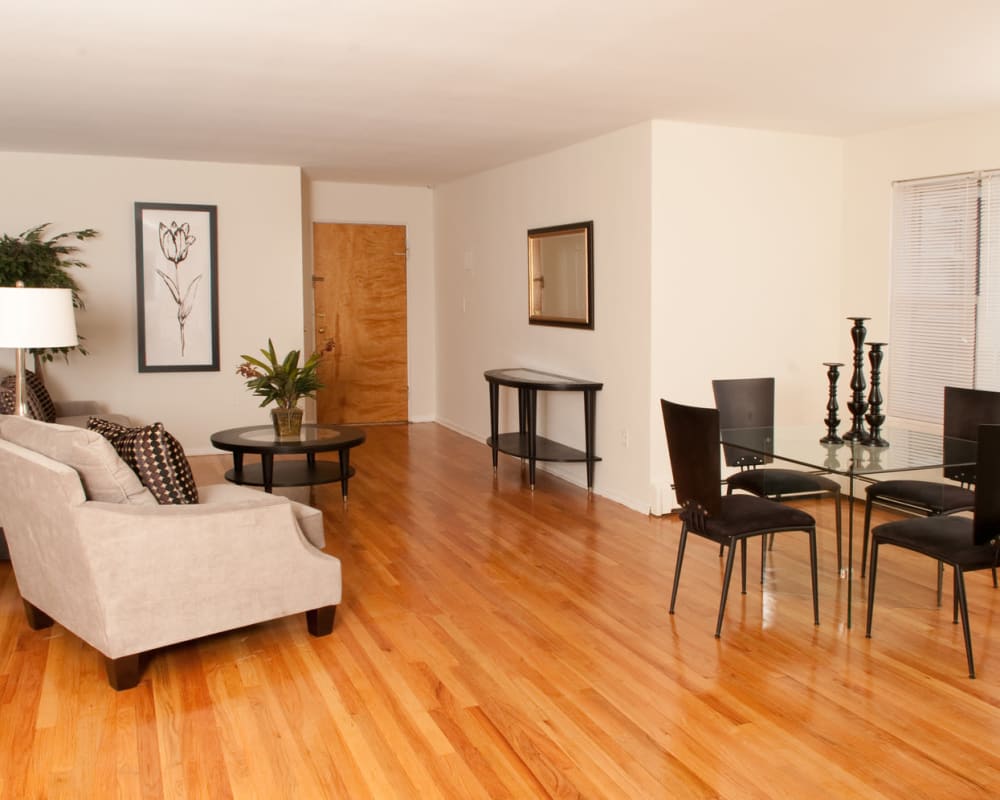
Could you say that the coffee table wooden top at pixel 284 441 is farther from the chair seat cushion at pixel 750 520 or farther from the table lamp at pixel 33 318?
the chair seat cushion at pixel 750 520

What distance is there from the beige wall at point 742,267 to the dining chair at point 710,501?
1.76 m

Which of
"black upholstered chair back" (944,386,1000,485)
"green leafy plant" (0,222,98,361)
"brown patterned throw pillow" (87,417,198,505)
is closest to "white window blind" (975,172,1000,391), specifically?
"black upholstered chair back" (944,386,1000,485)

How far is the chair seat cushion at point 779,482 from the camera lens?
171 inches

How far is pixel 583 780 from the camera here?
2562mm

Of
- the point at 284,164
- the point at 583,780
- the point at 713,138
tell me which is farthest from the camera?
the point at 284,164

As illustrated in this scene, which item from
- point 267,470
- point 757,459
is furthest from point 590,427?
point 267,470

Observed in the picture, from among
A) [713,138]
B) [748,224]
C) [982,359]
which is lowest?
[982,359]

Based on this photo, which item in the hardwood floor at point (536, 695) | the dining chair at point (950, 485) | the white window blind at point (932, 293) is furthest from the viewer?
the white window blind at point (932, 293)

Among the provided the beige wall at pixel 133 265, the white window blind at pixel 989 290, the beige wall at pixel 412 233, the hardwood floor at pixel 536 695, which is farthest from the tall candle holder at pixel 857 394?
the beige wall at pixel 412 233

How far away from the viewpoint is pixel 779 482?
4.40m

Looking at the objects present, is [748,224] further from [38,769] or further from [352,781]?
[38,769]

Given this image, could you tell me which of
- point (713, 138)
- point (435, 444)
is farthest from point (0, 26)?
point (435, 444)

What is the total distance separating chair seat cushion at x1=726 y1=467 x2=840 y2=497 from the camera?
434cm

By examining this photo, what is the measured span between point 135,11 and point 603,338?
3415 mm
